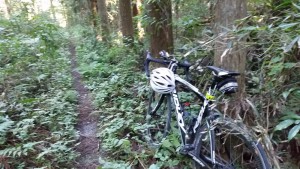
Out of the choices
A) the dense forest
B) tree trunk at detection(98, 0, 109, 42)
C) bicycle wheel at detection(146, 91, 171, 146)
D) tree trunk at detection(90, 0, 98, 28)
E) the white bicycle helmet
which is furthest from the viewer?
tree trunk at detection(90, 0, 98, 28)

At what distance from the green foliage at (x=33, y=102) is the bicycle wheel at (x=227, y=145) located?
77.3 inches

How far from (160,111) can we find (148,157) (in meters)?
0.92

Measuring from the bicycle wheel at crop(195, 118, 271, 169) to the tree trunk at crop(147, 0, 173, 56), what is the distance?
138 inches

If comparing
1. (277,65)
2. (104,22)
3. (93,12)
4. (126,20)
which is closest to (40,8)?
(93,12)

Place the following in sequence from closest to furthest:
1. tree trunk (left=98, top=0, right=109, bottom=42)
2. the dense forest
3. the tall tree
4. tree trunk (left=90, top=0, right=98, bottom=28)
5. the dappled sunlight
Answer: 1. the dense forest
2. the tall tree
3. the dappled sunlight
4. tree trunk (left=98, top=0, right=109, bottom=42)
5. tree trunk (left=90, top=0, right=98, bottom=28)

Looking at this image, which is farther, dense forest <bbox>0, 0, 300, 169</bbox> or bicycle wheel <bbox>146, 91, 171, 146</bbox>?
bicycle wheel <bbox>146, 91, 171, 146</bbox>

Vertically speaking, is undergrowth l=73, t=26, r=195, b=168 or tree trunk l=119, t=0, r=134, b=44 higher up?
tree trunk l=119, t=0, r=134, b=44

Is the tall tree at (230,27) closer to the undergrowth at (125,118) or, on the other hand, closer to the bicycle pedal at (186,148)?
the bicycle pedal at (186,148)

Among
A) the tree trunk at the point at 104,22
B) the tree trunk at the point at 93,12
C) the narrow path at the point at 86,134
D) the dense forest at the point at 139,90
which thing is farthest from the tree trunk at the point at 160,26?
the tree trunk at the point at 93,12

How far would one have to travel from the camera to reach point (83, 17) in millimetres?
19312

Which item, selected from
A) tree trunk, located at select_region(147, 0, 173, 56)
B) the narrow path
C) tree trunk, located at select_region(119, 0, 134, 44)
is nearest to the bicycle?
the narrow path

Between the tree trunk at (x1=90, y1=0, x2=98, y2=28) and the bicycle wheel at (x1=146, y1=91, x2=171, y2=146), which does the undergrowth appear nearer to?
the bicycle wheel at (x1=146, y1=91, x2=171, y2=146)

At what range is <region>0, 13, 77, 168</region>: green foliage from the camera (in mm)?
3959

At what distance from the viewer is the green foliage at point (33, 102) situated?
13.0 ft
